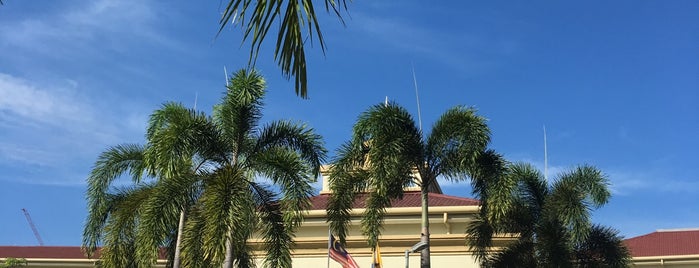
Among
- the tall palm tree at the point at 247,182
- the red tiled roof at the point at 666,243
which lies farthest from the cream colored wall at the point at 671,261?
the tall palm tree at the point at 247,182

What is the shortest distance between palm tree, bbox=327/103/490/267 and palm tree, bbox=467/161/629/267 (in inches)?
55.4

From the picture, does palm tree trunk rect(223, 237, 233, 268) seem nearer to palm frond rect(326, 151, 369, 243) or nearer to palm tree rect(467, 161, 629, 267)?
palm frond rect(326, 151, 369, 243)

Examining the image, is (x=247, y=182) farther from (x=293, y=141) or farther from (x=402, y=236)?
(x=402, y=236)

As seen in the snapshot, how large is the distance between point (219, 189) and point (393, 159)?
515cm

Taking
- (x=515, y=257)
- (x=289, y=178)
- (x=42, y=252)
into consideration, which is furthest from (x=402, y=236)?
(x=42, y=252)

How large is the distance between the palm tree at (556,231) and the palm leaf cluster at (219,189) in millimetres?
5839

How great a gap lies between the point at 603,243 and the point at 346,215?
8447 millimetres

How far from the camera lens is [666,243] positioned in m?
29.5

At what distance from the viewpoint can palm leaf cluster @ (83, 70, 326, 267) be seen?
16391 mm

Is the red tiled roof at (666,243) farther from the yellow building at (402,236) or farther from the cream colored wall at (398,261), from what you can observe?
the yellow building at (402,236)

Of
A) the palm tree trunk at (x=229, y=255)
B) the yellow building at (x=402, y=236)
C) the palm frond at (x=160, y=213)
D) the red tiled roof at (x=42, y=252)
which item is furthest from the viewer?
the red tiled roof at (x=42, y=252)

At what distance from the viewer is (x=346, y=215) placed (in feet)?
66.7

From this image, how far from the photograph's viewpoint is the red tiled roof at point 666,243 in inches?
1093

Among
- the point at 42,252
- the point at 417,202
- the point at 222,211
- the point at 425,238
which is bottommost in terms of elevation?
the point at 425,238
